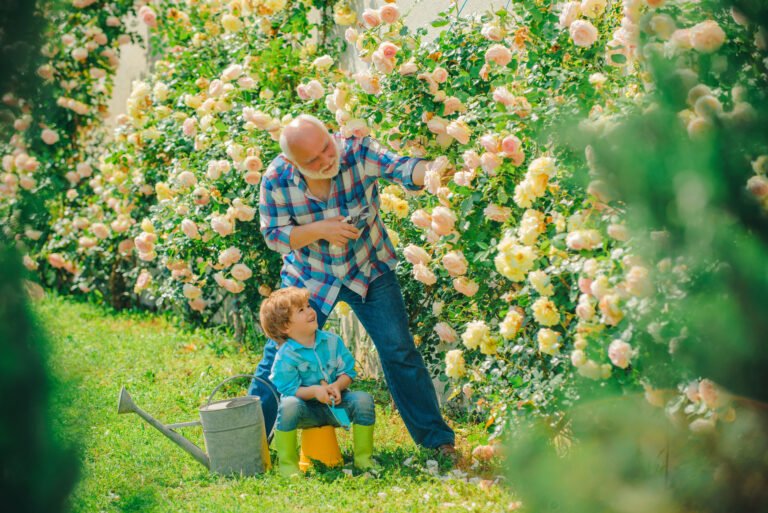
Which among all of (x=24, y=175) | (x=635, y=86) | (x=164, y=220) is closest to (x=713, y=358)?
(x=635, y=86)

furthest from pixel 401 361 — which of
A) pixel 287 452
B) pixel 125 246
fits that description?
pixel 125 246

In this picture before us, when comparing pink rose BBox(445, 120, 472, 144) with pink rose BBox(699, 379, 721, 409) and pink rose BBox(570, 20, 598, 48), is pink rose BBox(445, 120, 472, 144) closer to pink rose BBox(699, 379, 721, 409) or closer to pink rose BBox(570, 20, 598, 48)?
pink rose BBox(570, 20, 598, 48)

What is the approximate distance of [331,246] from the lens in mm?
3873

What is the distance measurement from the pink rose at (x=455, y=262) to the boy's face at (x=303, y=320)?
63 centimetres

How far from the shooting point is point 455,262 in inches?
141

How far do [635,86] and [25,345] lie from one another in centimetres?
219

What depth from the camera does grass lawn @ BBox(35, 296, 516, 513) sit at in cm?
321

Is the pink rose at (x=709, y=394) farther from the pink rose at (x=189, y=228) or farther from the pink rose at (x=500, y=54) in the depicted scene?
the pink rose at (x=189, y=228)

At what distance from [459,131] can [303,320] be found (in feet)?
3.33

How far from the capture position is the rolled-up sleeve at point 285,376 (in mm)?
3848

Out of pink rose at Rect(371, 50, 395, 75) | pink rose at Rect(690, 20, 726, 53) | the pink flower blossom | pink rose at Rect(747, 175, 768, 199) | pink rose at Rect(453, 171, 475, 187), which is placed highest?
pink rose at Rect(371, 50, 395, 75)

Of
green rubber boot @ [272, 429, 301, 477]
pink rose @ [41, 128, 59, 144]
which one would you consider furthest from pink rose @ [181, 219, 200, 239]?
pink rose @ [41, 128, 59, 144]

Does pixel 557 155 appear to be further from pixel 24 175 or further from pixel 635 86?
pixel 24 175

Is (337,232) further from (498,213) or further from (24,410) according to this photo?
(24,410)
